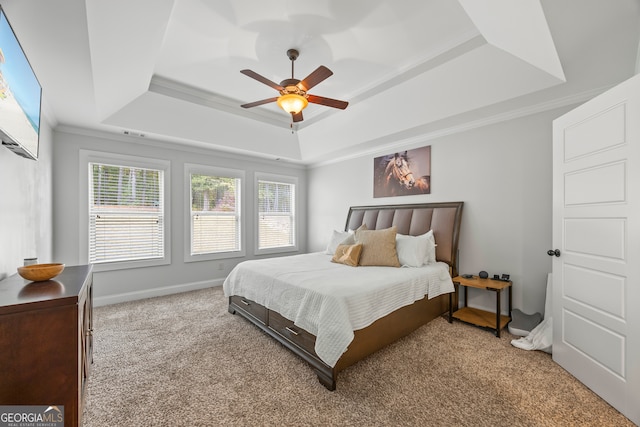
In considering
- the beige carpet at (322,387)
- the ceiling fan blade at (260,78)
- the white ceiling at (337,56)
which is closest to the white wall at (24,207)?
the white ceiling at (337,56)

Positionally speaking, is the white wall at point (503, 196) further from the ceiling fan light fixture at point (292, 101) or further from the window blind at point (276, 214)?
the window blind at point (276, 214)

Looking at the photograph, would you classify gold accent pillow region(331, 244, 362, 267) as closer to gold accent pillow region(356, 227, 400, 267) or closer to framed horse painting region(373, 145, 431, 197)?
gold accent pillow region(356, 227, 400, 267)

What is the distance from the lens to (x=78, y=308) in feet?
4.05

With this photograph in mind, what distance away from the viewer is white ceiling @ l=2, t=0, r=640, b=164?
1792mm

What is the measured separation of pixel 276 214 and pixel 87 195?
3.01 meters

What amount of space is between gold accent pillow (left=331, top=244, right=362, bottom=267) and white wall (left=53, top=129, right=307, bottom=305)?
7.84ft

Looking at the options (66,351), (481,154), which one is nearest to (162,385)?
(66,351)

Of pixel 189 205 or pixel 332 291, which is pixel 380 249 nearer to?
pixel 332 291

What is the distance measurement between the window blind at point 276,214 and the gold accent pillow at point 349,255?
2.42 m

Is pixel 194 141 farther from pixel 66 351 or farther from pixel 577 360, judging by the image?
pixel 577 360

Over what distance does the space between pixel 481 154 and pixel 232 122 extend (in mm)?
3546

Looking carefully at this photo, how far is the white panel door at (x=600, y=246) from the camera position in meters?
1.64

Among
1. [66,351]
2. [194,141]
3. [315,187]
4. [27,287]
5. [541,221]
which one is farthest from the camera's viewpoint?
[315,187]

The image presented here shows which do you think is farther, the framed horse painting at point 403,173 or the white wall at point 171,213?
the framed horse painting at point 403,173
